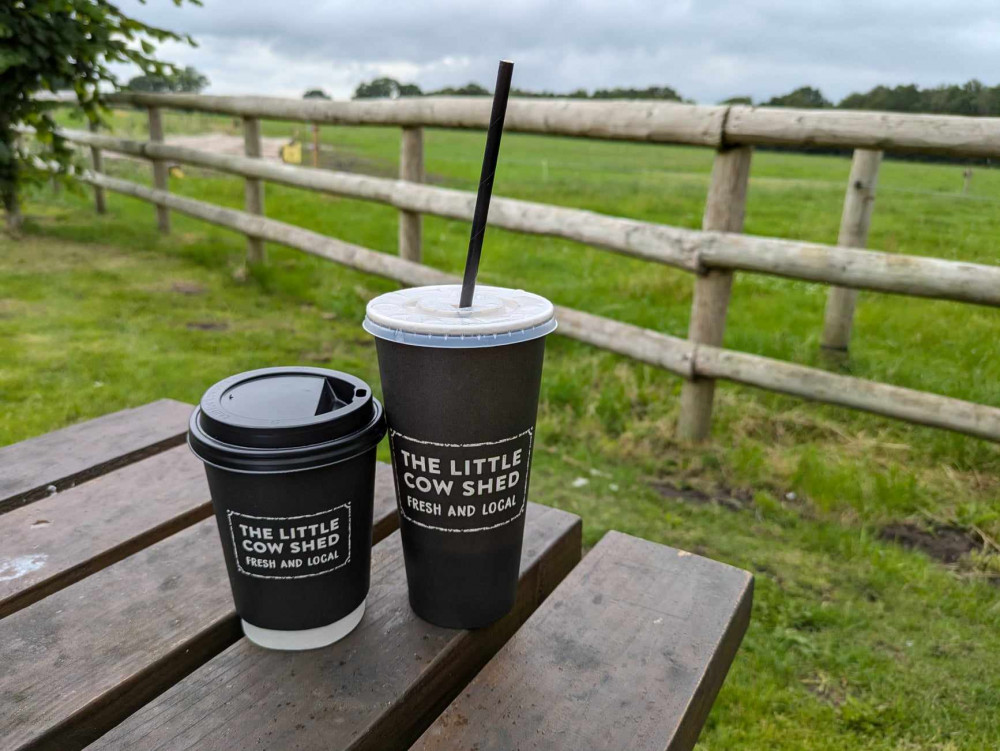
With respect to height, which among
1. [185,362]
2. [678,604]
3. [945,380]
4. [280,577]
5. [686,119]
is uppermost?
[686,119]

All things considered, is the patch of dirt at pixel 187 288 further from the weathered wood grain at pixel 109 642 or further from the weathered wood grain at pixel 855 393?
the weathered wood grain at pixel 109 642

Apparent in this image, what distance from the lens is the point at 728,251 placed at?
10.1 feet

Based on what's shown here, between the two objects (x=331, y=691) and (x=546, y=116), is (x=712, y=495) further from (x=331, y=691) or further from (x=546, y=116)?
(x=331, y=691)

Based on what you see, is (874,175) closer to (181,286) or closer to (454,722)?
(454,722)

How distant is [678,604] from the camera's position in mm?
1272

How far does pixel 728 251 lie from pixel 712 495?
37.6 inches

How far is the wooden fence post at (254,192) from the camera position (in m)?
5.77

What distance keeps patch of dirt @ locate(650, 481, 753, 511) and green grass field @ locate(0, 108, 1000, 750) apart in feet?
0.04

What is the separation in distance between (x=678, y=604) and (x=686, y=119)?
229cm

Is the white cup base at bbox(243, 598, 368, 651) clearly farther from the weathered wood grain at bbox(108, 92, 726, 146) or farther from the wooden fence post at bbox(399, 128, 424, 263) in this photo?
the wooden fence post at bbox(399, 128, 424, 263)

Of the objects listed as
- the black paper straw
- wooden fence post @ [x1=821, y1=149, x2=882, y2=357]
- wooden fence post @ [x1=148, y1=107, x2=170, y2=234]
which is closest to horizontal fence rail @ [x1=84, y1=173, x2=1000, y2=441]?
wooden fence post @ [x1=821, y1=149, x2=882, y2=357]

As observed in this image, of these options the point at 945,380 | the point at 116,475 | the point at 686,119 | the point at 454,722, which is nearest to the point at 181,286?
the point at 686,119

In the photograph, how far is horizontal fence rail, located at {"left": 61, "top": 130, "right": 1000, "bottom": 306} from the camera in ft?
8.76

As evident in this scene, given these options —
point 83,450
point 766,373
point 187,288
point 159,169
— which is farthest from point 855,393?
point 159,169
